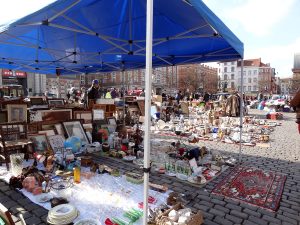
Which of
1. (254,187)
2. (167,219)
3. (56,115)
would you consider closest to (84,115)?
(56,115)

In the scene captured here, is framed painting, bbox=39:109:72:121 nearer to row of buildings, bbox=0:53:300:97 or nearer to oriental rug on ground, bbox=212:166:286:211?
row of buildings, bbox=0:53:300:97

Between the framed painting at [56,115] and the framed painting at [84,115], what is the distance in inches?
7.3

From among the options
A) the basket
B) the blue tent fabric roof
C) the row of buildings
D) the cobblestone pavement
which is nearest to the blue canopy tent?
the blue tent fabric roof

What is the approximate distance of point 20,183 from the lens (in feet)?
12.8

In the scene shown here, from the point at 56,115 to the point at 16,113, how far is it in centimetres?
108

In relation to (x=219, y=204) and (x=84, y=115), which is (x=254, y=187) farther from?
(x=84, y=115)

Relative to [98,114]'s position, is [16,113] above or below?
above

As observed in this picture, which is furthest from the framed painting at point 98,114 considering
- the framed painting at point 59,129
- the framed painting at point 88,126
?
the framed painting at point 59,129

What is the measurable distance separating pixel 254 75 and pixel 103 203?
91.9m

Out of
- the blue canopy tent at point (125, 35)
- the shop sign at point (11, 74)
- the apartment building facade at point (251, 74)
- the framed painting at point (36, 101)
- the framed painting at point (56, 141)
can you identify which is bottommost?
the framed painting at point (56, 141)

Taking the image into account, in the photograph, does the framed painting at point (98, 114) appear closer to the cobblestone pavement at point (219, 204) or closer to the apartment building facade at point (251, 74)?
the cobblestone pavement at point (219, 204)

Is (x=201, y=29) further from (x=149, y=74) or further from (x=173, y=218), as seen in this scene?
(x=173, y=218)

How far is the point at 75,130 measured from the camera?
22.0 ft

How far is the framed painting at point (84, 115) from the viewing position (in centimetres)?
743
